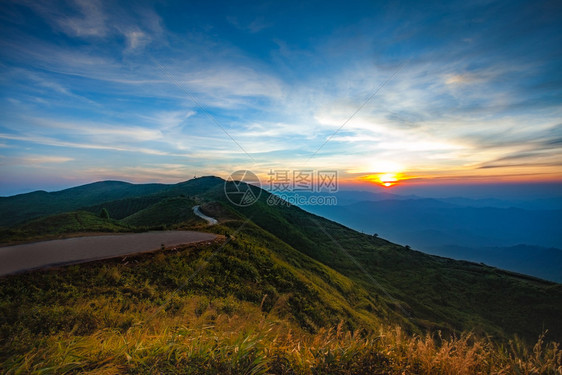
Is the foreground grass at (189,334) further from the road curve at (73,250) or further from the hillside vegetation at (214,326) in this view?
the road curve at (73,250)

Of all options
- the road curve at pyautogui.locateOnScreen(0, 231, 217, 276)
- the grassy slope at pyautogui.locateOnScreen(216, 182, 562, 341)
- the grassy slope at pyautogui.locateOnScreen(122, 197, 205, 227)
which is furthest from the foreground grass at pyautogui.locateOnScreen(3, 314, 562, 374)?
the grassy slope at pyautogui.locateOnScreen(122, 197, 205, 227)

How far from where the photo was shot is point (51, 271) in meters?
9.80

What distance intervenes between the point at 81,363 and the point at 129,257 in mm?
11189

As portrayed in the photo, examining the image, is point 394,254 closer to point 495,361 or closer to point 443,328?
point 443,328

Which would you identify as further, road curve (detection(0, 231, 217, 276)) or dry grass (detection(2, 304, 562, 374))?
road curve (detection(0, 231, 217, 276))

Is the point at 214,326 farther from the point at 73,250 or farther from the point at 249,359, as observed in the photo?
the point at 73,250

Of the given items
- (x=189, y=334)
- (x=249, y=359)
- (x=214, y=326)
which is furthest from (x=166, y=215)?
(x=249, y=359)

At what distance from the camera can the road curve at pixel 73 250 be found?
33.8 ft

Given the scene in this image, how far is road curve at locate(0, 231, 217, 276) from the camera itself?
406 inches

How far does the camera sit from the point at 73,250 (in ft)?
41.1

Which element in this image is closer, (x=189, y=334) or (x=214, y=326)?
(x=189, y=334)

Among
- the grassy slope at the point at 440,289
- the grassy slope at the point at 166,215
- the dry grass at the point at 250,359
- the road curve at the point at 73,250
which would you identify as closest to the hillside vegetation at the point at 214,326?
the dry grass at the point at 250,359

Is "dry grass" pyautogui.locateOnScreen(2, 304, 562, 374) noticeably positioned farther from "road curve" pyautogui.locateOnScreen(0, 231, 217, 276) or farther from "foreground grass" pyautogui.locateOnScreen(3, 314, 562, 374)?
"road curve" pyautogui.locateOnScreen(0, 231, 217, 276)

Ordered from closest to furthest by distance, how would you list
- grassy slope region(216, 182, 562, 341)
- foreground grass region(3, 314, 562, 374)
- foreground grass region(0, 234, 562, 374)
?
foreground grass region(3, 314, 562, 374) < foreground grass region(0, 234, 562, 374) < grassy slope region(216, 182, 562, 341)
